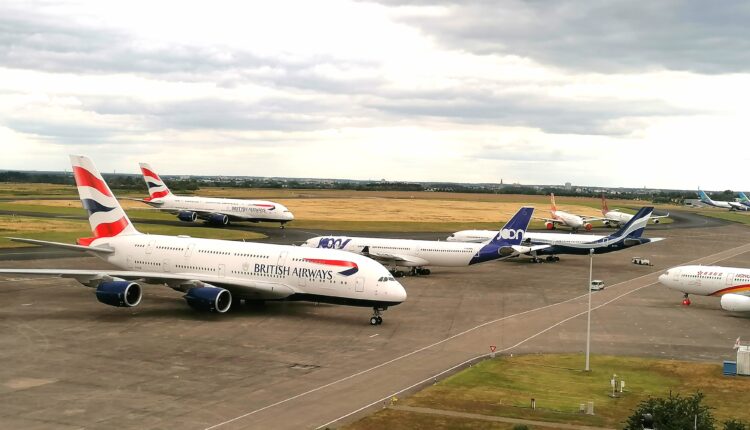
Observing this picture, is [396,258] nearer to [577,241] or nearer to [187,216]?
[577,241]

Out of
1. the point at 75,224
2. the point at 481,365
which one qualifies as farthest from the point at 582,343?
the point at 75,224

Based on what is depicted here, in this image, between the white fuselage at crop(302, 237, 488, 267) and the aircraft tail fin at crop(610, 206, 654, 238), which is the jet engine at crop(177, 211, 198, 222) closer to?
the white fuselage at crop(302, 237, 488, 267)

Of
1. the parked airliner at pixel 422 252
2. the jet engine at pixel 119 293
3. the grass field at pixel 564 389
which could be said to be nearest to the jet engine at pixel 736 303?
the grass field at pixel 564 389

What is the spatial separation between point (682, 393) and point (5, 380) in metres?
35.5

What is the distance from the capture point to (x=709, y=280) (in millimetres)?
66188

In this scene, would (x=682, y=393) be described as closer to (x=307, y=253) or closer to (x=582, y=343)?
(x=582, y=343)

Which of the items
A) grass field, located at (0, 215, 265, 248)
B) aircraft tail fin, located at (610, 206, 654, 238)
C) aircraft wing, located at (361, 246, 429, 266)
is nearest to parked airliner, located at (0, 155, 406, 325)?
aircraft wing, located at (361, 246, 429, 266)

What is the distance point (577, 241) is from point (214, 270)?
62.6 meters

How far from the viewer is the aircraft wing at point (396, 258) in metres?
84.1

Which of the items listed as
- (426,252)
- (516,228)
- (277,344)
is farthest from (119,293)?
(516,228)

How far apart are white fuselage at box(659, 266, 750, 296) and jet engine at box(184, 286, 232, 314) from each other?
42346 millimetres

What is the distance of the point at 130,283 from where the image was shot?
5322 cm

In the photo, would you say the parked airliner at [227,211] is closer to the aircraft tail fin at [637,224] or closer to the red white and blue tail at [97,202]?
the aircraft tail fin at [637,224]

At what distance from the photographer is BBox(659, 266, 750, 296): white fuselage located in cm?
6442
